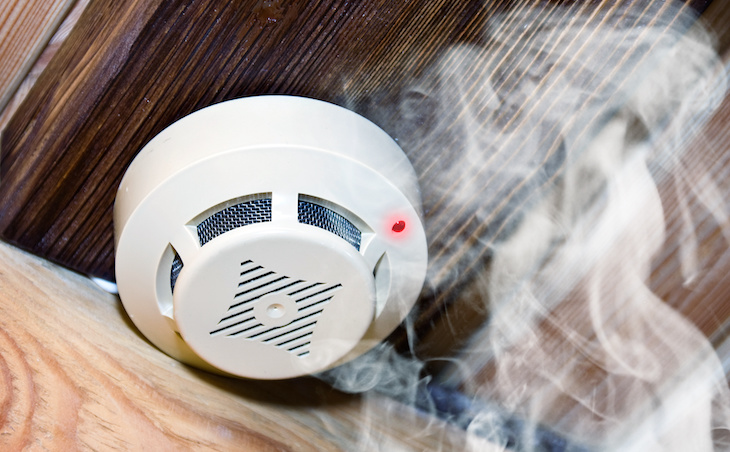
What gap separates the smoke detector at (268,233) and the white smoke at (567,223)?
14 cm

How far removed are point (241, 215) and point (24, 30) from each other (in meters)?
0.36

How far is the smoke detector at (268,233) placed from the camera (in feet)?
2.14

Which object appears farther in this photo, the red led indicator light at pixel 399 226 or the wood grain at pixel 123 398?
the red led indicator light at pixel 399 226

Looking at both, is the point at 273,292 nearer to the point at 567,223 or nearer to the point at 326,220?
the point at 326,220

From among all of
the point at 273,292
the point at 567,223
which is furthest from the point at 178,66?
the point at 567,223

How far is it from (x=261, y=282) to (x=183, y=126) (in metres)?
0.20

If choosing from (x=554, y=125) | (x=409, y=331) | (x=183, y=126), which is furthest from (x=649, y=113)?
(x=183, y=126)

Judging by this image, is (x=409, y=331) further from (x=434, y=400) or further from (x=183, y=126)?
(x=183, y=126)

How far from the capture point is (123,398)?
636mm

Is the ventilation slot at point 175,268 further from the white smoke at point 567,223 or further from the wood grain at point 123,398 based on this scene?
the white smoke at point 567,223

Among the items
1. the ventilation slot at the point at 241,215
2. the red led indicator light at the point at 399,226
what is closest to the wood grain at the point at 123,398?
the ventilation slot at the point at 241,215

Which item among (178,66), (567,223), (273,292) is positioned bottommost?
(273,292)

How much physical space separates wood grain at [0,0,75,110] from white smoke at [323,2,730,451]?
425 millimetres

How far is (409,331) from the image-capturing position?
0.92m
